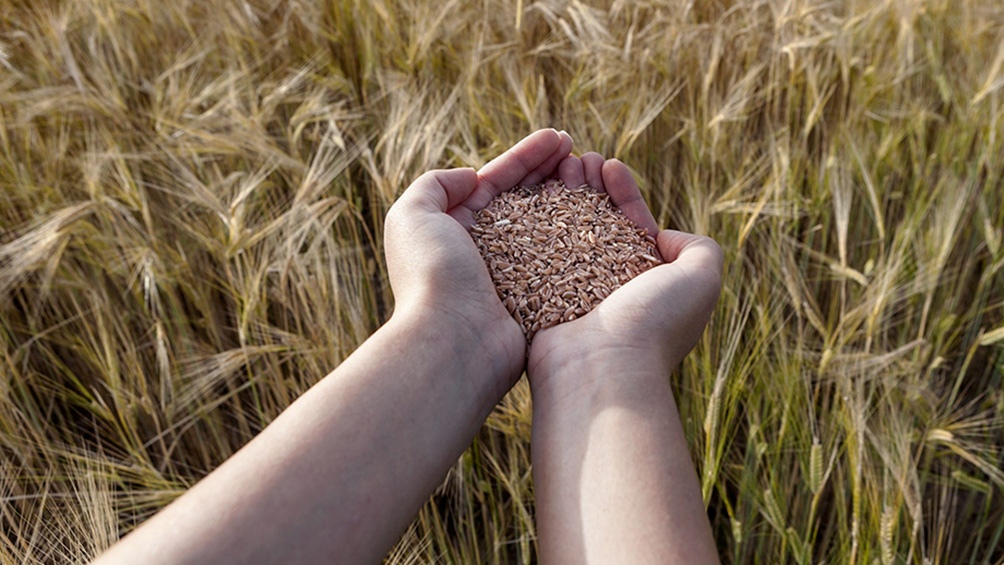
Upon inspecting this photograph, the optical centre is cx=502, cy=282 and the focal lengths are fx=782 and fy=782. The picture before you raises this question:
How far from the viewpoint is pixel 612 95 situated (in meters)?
1.73

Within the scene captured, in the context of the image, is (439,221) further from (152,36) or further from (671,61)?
(152,36)

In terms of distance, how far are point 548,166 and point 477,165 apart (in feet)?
0.45

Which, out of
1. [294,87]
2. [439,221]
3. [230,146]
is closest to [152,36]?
[294,87]

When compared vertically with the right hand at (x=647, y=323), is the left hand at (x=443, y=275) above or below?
above

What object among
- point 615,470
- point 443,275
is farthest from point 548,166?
point 615,470

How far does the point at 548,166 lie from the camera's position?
138cm

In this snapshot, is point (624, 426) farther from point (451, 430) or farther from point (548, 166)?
point (548, 166)

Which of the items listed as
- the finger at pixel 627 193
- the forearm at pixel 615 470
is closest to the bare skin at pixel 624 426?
the forearm at pixel 615 470

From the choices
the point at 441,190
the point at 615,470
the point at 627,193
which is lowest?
the point at 615,470

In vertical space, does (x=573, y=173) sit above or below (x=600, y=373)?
above

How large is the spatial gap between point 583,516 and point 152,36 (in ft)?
5.73

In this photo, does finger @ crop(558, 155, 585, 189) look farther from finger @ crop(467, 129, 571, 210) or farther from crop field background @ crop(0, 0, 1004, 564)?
crop field background @ crop(0, 0, 1004, 564)

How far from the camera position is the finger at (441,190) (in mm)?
1145

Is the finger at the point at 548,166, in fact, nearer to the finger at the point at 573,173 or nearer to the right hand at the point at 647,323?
the finger at the point at 573,173
